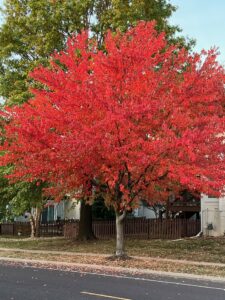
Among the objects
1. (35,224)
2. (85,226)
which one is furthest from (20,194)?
(35,224)

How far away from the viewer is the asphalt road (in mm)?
10625

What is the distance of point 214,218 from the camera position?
28.9 m

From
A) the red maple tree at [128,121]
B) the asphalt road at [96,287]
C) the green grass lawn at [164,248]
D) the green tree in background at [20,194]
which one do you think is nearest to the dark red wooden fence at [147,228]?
the green grass lawn at [164,248]

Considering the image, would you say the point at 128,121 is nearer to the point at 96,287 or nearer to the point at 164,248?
the point at 96,287

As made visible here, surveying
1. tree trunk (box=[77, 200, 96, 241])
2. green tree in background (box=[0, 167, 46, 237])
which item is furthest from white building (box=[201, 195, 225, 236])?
green tree in background (box=[0, 167, 46, 237])

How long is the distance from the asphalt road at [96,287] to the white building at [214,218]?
15.0 m

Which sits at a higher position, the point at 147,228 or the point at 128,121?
the point at 128,121

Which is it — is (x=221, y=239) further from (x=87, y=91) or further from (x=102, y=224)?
(x=87, y=91)

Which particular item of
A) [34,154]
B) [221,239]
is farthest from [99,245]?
[34,154]

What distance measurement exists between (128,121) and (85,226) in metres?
13.0

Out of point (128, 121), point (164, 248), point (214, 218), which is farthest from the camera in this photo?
point (214, 218)

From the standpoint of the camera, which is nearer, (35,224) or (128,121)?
(128,121)

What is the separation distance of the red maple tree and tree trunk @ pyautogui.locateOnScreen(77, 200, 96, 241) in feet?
33.0

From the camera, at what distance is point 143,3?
2611 centimetres
